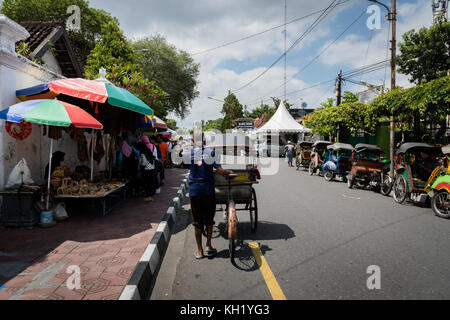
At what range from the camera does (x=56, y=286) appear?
10.9 feet

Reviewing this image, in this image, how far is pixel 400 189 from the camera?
852 centimetres

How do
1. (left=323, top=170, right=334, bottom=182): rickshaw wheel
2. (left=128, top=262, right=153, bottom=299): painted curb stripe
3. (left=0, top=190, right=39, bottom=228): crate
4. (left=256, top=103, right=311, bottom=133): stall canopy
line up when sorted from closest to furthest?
1. (left=128, top=262, right=153, bottom=299): painted curb stripe
2. (left=0, top=190, right=39, bottom=228): crate
3. (left=323, top=170, right=334, bottom=182): rickshaw wheel
4. (left=256, top=103, right=311, bottom=133): stall canopy

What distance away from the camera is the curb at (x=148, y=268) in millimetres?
3225

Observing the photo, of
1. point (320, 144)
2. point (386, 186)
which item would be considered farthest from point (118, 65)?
point (386, 186)

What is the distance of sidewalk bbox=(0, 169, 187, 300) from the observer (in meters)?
3.24

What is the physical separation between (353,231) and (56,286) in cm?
490

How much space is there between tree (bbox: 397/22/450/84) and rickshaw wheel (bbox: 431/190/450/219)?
22467mm

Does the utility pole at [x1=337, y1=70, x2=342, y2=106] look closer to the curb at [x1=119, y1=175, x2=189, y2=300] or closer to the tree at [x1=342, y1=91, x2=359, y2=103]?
the tree at [x1=342, y1=91, x2=359, y2=103]

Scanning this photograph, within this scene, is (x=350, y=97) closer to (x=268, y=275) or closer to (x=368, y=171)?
(x=368, y=171)

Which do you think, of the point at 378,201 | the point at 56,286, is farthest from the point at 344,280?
the point at 378,201

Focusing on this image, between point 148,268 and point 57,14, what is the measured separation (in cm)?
2955

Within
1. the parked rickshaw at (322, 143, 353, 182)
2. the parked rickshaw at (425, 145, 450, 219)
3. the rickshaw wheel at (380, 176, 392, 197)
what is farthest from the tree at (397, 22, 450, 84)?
the parked rickshaw at (425, 145, 450, 219)
